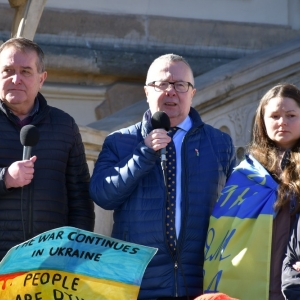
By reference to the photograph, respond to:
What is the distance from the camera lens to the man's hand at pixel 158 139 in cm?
551

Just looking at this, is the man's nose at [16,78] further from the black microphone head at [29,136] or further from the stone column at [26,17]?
the stone column at [26,17]

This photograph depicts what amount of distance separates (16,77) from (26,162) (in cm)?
56

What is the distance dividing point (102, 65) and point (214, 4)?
1.35 meters

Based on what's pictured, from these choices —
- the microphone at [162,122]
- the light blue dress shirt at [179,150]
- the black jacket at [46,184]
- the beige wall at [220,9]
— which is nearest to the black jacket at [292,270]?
the light blue dress shirt at [179,150]

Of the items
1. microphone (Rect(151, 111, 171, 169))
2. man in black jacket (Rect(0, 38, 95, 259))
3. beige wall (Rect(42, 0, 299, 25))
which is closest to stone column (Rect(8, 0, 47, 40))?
man in black jacket (Rect(0, 38, 95, 259))

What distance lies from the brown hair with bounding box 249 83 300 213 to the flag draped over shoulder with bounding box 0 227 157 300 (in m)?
0.77

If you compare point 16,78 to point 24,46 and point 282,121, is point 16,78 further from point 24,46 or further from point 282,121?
point 282,121

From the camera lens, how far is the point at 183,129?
5867 mm

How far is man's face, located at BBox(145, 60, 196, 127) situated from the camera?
5.79 meters

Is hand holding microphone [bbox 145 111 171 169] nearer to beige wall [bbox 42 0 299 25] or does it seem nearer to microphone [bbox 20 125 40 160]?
microphone [bbox 20 125 40 160]

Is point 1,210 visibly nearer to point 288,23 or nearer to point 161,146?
point 161,146

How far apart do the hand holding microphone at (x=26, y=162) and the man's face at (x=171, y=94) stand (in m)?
0.73

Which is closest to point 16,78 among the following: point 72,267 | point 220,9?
point 72,267

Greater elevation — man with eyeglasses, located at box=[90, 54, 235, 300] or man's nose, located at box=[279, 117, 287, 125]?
man's nose, located at box=[279, 117, 287, 125]
